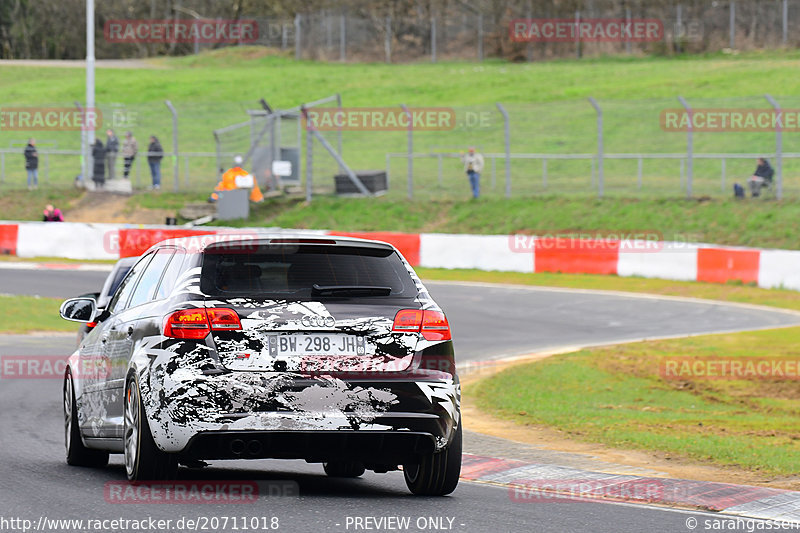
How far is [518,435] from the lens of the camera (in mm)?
11906

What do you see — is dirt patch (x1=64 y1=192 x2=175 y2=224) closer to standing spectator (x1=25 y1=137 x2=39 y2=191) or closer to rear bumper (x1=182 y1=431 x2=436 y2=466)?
standing spectator (x1=25 y1=137 x2=39 y2=191)

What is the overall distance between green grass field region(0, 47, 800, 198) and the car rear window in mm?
24715

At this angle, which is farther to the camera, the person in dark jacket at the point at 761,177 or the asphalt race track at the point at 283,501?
the person in dark jacket at the point at 761,177

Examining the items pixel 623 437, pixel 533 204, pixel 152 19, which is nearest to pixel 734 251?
pixel 533 204

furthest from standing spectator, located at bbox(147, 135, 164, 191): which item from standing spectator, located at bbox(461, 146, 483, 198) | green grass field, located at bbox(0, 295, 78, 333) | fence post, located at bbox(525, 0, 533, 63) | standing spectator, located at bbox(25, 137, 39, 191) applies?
fence post, located at bbox(525, 0, 533, 63)

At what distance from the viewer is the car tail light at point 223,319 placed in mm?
7094

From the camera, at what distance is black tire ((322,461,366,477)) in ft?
29.1

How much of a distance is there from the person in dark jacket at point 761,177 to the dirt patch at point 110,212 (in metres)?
15.4

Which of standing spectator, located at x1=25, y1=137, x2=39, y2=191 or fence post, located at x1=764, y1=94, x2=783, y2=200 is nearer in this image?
fence post, located at x1=764, y1=94, x2=783, y2=200

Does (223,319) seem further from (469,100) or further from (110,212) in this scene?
(469,100)

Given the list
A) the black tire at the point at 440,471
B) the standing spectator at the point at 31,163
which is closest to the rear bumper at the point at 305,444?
the black tire at the point at 440,471

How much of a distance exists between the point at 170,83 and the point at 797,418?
172 feet

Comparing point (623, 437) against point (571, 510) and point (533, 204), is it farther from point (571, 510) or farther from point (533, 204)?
point (533, 204)

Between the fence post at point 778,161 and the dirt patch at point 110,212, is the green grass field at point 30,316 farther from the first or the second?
the fence post at point 778,161
